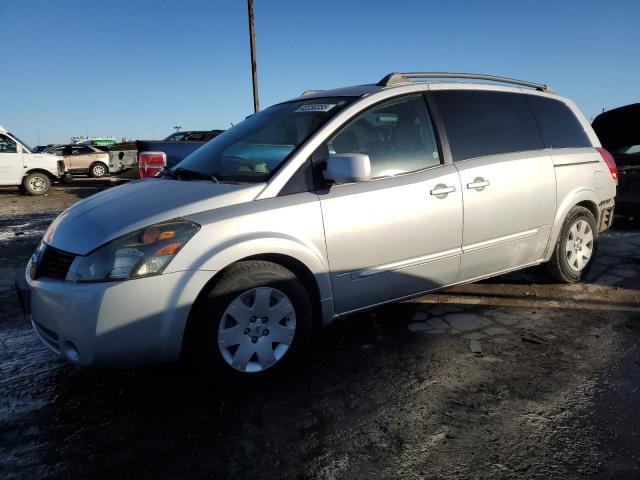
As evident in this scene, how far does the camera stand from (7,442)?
2.22m

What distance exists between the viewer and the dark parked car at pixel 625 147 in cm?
636

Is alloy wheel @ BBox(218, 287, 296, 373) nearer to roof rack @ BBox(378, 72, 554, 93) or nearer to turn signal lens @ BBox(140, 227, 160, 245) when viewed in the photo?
turn signal lens @ BBox(140, 227, 160, 245)

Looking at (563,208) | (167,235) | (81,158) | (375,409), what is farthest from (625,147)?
(81,158)

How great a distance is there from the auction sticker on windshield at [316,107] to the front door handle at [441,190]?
87cm

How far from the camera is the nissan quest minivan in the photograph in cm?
240

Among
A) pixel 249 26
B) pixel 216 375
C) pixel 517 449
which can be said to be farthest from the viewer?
pixel 249 26

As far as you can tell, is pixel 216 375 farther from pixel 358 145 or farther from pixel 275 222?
pixel 358 145

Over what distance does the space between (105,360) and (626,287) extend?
4234 millimetres

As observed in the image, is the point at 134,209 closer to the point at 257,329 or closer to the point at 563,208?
the point at 257,329

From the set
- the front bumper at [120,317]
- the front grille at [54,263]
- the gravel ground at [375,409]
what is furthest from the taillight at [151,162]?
the front bumper at [120,317]

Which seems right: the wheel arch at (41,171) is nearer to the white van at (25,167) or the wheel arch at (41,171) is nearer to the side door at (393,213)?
the white van at (25,167)

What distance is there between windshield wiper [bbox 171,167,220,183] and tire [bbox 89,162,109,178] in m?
20.3

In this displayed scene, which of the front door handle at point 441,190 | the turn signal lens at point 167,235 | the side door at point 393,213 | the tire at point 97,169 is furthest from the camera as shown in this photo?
the tire at point 97,169

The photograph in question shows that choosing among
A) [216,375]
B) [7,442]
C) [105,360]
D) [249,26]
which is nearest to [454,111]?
[216,375]
